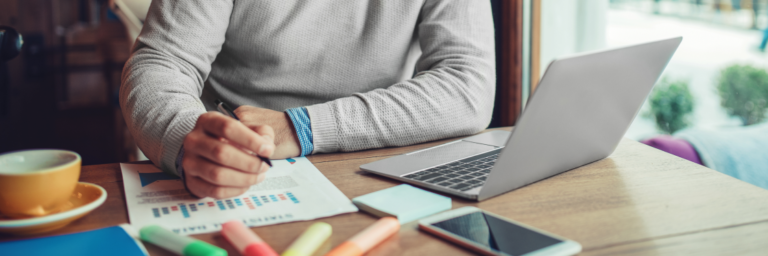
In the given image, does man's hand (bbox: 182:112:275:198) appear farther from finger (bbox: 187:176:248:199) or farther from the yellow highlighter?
the yellow highlighter

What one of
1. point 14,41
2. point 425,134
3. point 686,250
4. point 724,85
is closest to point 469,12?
point 425,134

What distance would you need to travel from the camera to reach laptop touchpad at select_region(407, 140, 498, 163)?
702mm

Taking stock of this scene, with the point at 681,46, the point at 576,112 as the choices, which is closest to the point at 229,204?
the point at 576,112

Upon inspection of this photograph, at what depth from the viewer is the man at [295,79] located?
21.8 inches

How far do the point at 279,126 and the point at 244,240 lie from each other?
0.33 metres

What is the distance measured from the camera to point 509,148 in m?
0.49

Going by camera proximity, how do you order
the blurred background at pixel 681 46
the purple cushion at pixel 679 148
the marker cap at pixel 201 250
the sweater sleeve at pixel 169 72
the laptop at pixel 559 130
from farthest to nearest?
the blurred background at pixel 681 46, the purple cushion at pixel 679 148, the sweater sleeve at pixel 169 72, the laptop at pixel 559 130, the marker cap at pixel 201 250

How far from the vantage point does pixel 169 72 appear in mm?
799

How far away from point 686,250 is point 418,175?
288mm

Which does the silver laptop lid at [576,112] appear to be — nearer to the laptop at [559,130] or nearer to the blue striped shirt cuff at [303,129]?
the laptop at [559,130]

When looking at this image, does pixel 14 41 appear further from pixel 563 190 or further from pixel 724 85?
pixel 724 85

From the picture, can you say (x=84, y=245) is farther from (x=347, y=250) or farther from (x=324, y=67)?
(x=324, y=67)

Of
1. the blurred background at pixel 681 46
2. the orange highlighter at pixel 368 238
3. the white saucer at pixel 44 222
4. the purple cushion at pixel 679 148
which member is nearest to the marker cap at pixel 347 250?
the orange highlighter at pixel 368 238

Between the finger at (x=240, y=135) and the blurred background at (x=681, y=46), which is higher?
the finger at (x=240, y=135)
